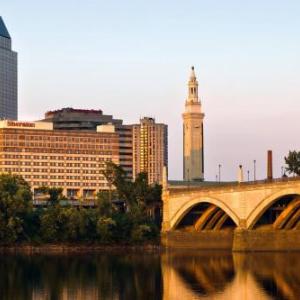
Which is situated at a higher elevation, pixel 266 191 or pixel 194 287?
pixel 266 191

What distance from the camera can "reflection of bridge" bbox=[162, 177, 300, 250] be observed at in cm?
16300

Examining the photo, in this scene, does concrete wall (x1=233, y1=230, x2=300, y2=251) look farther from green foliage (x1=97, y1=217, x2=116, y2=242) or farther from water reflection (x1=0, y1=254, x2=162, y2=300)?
green foliage (x1=97, y1=217, x2=116, y2=242)

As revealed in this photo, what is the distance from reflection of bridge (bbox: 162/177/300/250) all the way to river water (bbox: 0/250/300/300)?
7.74 meters

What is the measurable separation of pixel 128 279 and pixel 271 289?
21574mm

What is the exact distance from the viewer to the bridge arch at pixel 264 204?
15700cm

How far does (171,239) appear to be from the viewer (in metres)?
189

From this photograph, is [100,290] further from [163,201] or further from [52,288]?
[163,201]

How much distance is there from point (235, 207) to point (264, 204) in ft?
29.5

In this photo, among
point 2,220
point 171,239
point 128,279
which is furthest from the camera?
point 171,239

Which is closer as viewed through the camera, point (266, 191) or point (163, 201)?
point (266, 191)

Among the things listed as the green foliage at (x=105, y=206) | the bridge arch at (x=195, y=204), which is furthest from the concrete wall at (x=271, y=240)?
the green foliage at (x=105, y=206)

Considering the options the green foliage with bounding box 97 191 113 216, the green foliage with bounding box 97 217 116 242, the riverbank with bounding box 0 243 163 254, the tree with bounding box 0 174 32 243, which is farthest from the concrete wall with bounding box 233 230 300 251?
the tree with bounding box 0 174 32 243

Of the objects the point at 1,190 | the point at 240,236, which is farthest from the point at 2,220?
the point at 240,236

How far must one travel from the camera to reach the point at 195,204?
186125mm
